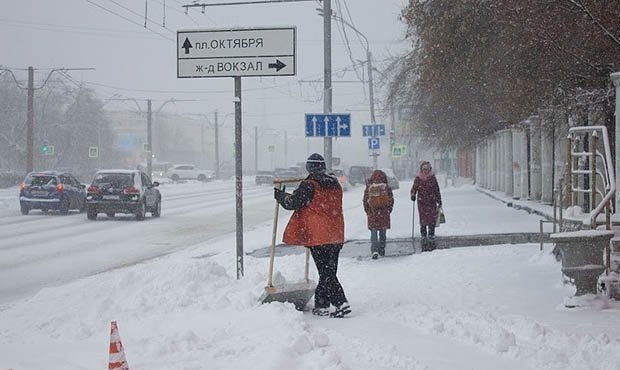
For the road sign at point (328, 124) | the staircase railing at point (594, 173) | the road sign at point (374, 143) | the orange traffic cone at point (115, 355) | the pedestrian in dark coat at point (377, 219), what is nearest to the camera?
the orange traffic cone at point (115, 355)

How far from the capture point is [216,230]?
865 inches

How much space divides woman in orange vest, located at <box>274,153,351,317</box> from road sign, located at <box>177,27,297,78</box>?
1.78m

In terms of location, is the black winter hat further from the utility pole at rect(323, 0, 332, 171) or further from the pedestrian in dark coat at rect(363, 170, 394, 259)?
the utility pole at rect(323, 0, 332, 171)

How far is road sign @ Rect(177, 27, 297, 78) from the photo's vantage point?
9195mm

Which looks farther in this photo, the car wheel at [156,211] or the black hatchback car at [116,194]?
the car wheel at [156,211]

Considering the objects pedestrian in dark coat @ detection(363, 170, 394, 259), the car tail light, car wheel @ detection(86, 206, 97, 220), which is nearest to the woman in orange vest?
pedestrian in dark coat @ detection(363, 170, 394, 259)

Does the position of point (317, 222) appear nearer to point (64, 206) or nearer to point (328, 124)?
point (328, 124)

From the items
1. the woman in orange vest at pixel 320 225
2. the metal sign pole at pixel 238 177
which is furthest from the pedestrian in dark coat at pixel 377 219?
the woman in orange vest at pixel 320 225

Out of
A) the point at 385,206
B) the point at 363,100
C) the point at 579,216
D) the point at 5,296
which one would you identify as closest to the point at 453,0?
the point at 385,206

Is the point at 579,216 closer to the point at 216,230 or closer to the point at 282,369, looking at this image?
the point at 282,369

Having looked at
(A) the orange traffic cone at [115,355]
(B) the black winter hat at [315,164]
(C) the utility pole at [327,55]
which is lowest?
(A) the orange traffic cone at [115,355]

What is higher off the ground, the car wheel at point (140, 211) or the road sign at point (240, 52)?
the road sign at point (240, 52)

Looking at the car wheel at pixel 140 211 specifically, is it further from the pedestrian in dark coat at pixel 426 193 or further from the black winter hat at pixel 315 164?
the black winter hat at pixel 315 164

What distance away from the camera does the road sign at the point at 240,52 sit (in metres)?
9.20
